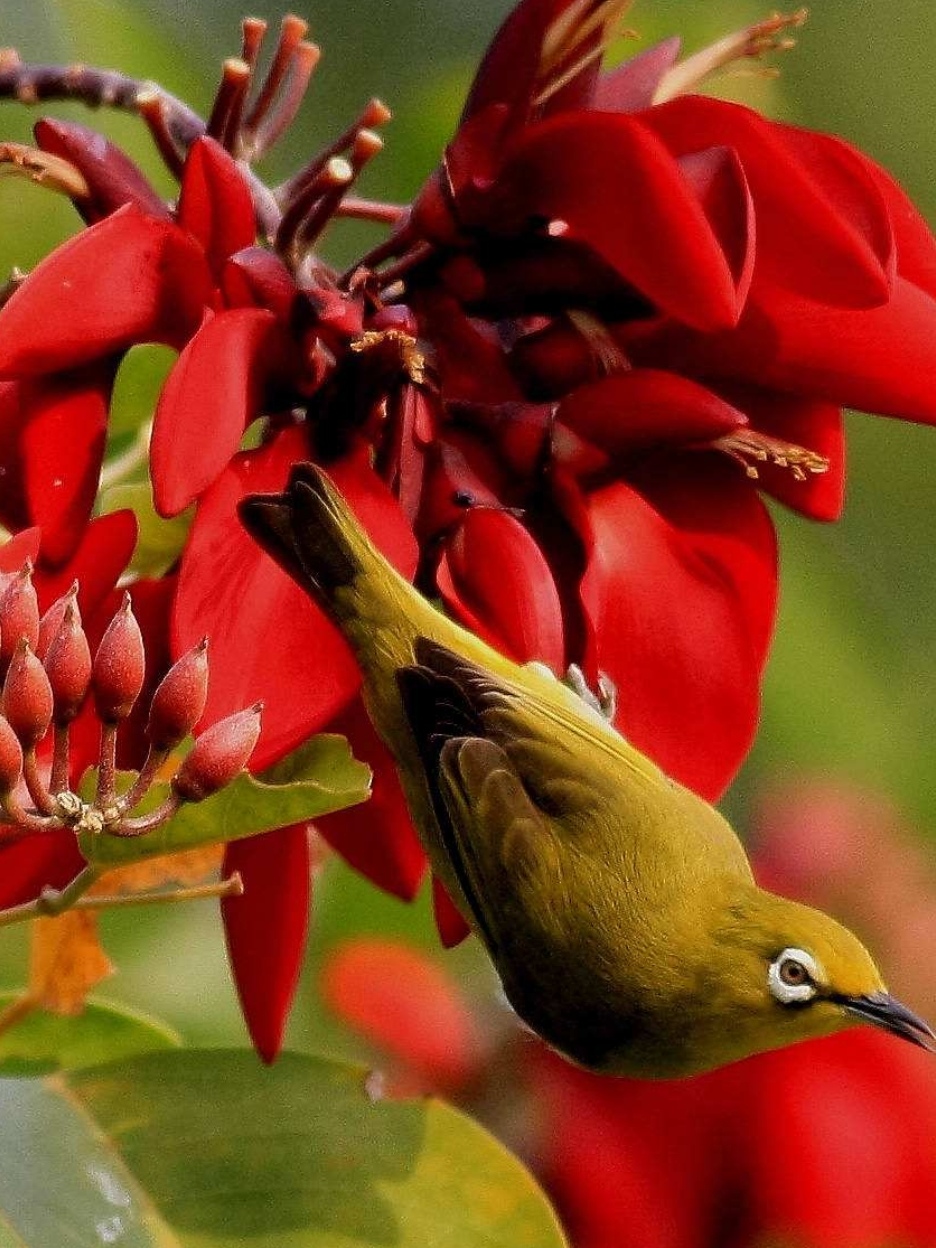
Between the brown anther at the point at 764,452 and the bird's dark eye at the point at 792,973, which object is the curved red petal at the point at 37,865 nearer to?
the brown anther at the point at 764,452

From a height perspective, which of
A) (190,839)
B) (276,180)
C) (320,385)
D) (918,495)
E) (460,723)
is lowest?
(918,495)

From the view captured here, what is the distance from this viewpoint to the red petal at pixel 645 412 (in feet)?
4.67

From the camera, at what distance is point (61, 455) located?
138cm

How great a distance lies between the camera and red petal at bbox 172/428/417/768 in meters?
1.31

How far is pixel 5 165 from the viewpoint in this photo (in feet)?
4.84

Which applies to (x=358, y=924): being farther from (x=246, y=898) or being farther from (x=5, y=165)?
(x=5, y=165)

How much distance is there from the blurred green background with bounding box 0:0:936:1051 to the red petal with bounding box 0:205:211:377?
0.91m

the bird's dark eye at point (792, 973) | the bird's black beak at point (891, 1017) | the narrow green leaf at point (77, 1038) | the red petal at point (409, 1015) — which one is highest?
the bird's black beak at point (891, 1017)

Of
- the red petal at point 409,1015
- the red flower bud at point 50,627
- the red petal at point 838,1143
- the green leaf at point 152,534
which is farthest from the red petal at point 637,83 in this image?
the red petal at point 409,1015

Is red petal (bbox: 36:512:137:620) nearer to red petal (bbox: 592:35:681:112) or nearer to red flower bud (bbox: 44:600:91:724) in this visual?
red flower bud (bbox: 44:600:91:724)

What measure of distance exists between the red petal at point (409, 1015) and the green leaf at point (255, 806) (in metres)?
Answer: 0.88

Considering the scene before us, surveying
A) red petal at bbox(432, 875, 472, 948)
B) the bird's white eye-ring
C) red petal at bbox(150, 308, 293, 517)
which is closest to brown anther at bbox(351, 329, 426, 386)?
red petal at bbox(150, 308, 293, 517)

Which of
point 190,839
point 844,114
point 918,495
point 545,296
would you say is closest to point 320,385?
point 545,296

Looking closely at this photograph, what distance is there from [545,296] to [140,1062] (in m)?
0.68
